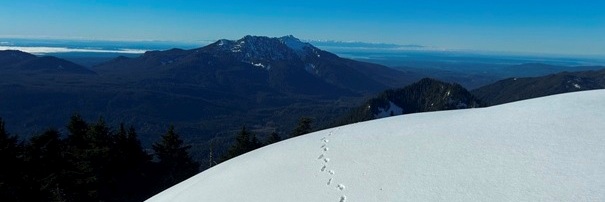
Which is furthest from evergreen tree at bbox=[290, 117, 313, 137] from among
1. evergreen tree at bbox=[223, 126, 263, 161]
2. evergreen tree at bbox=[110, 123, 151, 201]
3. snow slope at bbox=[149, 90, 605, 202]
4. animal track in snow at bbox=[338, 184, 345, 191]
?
animal track in snow at bbox=[338, 184, 345, 191]

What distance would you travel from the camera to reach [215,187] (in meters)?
12.6

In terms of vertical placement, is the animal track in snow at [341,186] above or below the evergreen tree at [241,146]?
above

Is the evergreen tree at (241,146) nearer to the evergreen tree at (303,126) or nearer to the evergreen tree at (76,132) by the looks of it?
the evergreen tree at (303,126)

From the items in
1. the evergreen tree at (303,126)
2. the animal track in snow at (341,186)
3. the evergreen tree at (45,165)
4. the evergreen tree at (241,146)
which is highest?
the animal track in snow at (341,186)

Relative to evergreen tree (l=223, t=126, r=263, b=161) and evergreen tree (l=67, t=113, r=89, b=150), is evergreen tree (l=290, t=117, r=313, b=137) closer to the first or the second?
evergreen tree (l=223, t=126, r=263, b=161)

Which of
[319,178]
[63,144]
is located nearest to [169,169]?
[63,144]

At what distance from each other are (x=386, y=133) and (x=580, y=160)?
5.75m

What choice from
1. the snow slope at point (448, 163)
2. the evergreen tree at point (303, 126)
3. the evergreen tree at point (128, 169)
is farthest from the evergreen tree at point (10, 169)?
the evergreen tree at point (303, 126)

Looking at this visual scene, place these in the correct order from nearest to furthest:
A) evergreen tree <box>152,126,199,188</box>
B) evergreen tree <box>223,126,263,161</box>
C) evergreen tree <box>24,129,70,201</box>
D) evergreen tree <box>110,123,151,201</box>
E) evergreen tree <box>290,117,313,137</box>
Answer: evergreen tree <box>24,129,70,201</box> < evergreen tree <box>110,123,151,201</box> < evergreen tree <box>152,126,199,188</box> < evergreen tree <box>223,126,263,161</box> < evergreen tree <box>290,117,313,137</box>

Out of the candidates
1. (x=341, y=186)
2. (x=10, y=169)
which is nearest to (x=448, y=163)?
(x=341, y=186)

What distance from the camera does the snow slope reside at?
894 centimetres

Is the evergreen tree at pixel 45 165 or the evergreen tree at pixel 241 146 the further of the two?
the evergreen tree at pixel 241 146

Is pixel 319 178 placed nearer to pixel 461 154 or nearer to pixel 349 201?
pixel 349 201

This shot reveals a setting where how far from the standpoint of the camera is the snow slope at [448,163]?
8938 millimetres
